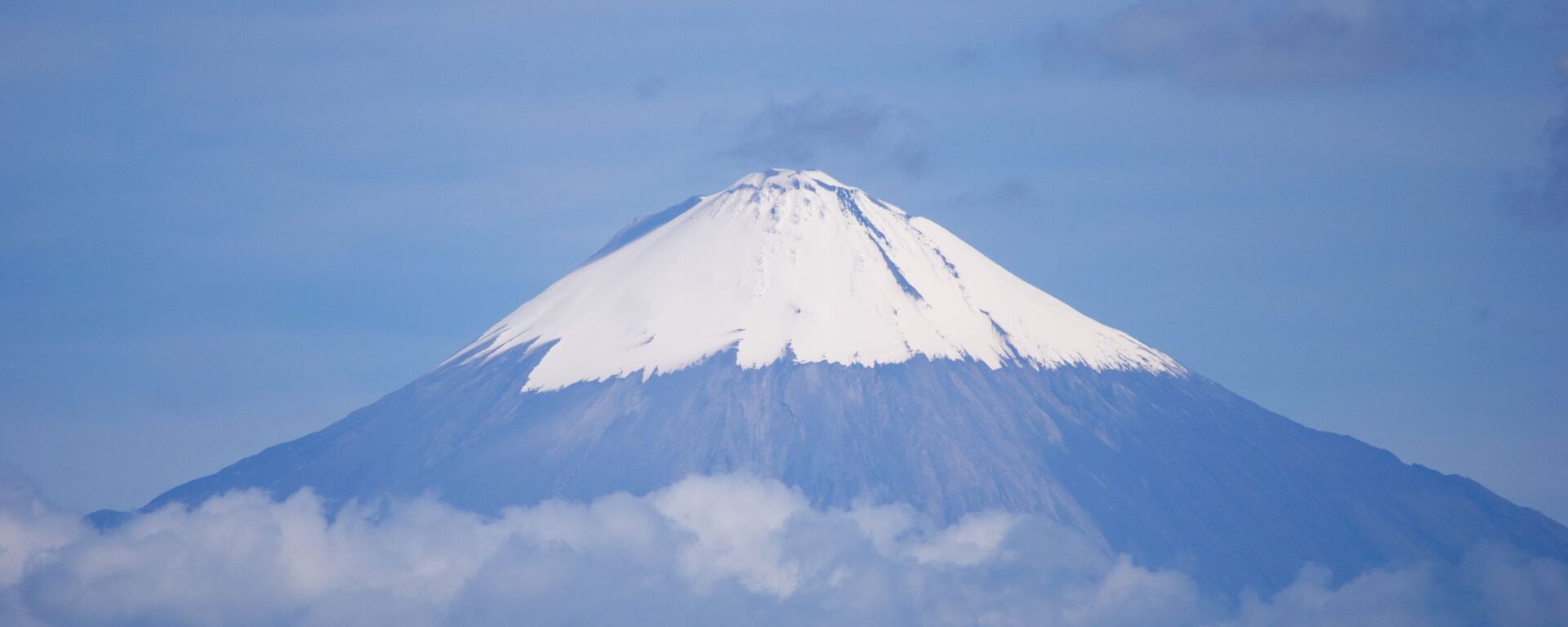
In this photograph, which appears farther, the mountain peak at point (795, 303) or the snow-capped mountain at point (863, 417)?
the mountain peak at point (795, 303)

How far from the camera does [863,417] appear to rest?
126m

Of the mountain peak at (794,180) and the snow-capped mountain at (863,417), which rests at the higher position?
the mountain peak at (794,180)

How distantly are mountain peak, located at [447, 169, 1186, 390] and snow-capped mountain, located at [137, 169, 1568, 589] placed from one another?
181mm

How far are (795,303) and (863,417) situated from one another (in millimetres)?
9563

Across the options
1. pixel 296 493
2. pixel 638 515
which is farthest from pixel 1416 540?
pixel 296 493

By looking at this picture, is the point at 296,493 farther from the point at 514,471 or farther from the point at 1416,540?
the point at 1416,540

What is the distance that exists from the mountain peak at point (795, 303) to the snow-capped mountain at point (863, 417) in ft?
0.60

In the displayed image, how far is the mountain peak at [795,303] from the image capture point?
128750mm

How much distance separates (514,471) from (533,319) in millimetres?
18293

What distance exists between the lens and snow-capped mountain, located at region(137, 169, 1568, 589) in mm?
123812

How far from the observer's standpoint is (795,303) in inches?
5113

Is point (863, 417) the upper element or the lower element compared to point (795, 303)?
lower

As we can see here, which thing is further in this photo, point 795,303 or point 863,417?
point 795,303

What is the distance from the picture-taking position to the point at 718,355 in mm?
127062
